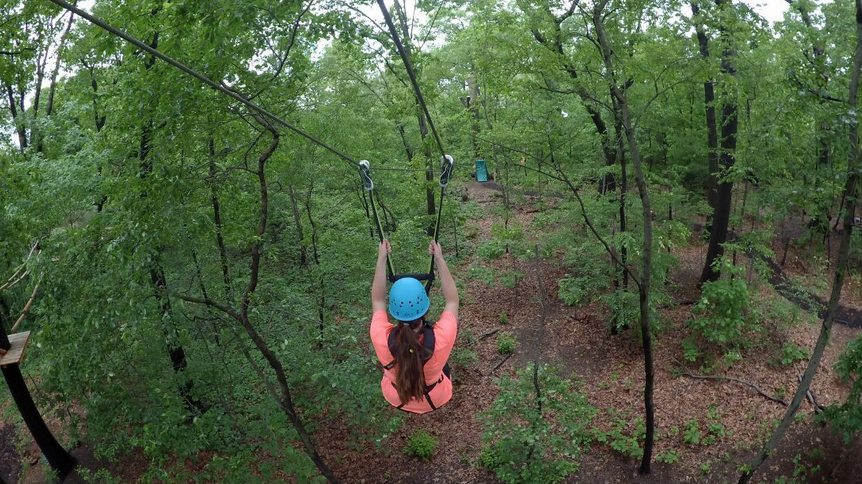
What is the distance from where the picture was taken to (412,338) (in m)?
3.35

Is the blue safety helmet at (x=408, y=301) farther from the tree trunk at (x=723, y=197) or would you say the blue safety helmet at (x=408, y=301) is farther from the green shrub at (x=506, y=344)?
the tree trunk at (x=723, y=197)

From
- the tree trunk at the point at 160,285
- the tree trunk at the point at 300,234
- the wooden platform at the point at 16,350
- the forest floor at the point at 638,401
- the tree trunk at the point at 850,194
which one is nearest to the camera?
the tree trunk at the point at 160,285

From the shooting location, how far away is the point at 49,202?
7.36 metres

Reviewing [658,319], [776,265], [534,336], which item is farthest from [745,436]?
[776,265]

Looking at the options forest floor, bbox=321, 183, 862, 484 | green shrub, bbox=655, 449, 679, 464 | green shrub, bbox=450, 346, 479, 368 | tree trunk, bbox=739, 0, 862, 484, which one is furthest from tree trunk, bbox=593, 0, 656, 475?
green shrub, bbox=450, 346, 479, 368

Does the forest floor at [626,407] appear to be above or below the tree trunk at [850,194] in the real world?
below

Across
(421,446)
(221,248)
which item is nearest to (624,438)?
(421,446)

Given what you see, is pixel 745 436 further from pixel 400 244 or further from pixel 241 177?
pixel 241 177

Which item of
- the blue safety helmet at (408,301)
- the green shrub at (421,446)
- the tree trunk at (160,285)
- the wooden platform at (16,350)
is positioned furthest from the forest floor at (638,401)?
the blue safety helmet at (408,301)

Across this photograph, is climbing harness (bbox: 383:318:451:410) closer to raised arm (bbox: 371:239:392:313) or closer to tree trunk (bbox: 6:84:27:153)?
raised arm (bbox: 371:239:392:313)

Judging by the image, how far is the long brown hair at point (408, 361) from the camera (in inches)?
132

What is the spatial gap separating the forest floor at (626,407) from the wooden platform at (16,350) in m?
2.87

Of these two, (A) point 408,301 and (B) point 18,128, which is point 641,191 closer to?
(A) point 408,301

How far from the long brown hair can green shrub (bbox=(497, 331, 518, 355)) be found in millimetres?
8688
